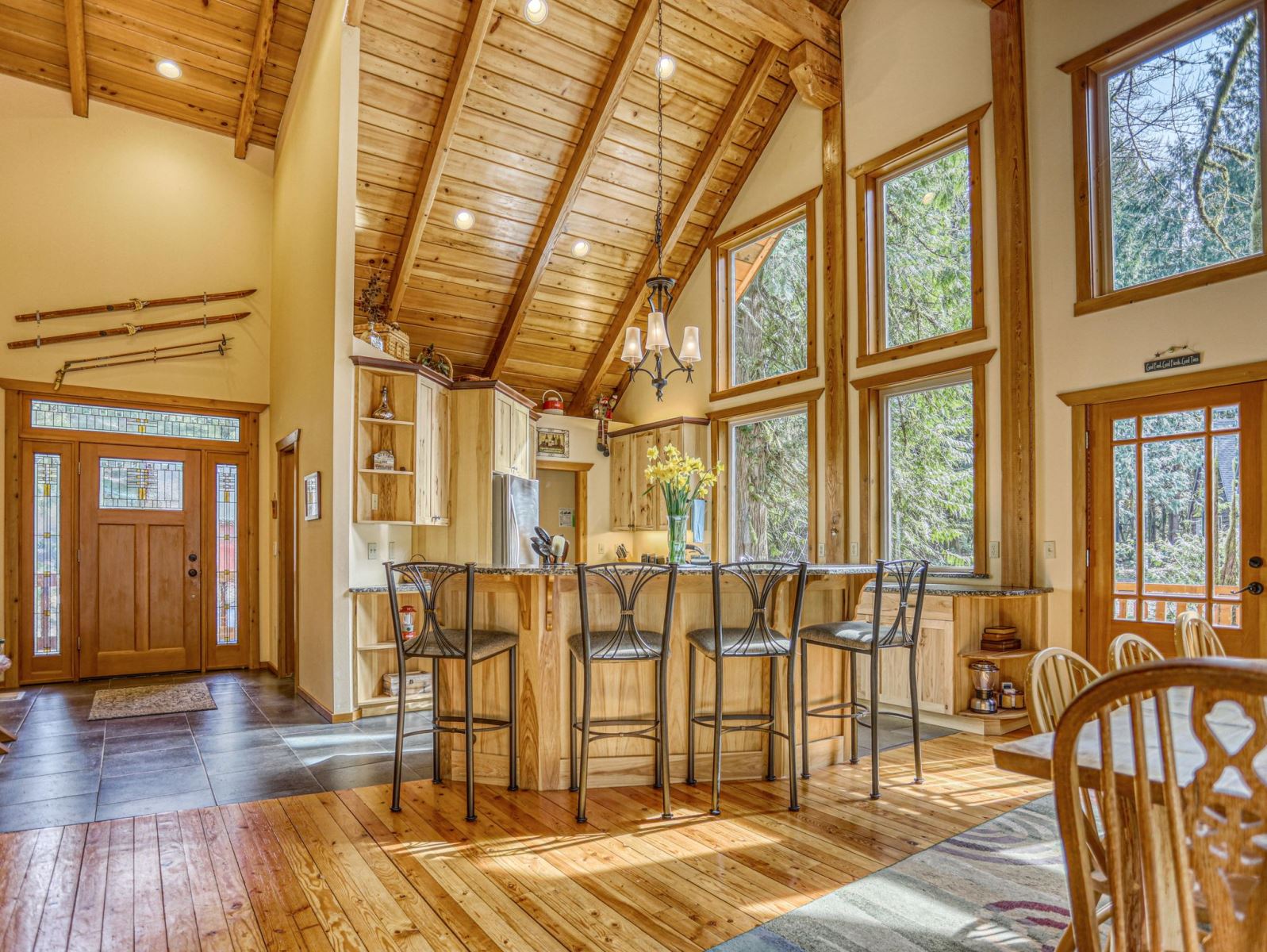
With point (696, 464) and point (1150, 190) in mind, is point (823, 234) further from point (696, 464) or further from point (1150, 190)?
point (696, 464)

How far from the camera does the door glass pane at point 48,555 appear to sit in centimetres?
616

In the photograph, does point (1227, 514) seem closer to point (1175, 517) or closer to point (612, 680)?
point (1175, 517)

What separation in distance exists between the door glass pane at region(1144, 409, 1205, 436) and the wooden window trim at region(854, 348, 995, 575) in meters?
0.99

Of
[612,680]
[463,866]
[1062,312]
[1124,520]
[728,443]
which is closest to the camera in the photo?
[463,866]

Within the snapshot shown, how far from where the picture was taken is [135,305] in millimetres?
6434

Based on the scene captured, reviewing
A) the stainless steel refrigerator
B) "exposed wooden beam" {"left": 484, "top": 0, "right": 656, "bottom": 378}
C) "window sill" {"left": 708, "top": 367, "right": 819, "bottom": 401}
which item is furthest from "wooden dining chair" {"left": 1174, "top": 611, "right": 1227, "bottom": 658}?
"exposed wooden beam" {"left": 484, "top": 0, "right": 656, "bottom": 378}

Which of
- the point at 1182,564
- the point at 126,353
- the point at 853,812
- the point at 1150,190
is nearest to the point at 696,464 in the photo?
the point at 853,812

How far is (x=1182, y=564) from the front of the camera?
4.30m

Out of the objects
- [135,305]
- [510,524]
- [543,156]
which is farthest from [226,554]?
[543,156]

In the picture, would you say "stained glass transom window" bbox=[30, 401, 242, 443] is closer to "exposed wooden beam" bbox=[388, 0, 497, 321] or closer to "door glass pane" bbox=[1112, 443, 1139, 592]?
"exposed wooden beam" bbox=[388, 0, 497, 321]

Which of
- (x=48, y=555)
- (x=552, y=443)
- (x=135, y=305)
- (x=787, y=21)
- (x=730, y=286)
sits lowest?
(x=48, y=555)

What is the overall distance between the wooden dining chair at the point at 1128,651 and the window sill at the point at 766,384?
4201 millimetres

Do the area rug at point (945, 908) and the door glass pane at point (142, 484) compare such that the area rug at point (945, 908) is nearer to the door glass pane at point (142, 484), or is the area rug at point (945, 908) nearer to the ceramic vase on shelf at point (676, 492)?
the ceramic vase on shelf at point (676, 492)

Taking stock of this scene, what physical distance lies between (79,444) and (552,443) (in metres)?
4.07
